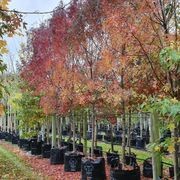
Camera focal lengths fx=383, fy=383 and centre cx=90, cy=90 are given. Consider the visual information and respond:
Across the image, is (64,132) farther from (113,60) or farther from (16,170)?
(113,60)

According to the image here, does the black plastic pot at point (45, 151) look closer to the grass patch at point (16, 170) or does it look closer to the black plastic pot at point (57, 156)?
the grass patch at point (16, 170)

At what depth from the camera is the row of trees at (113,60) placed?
5973 mm

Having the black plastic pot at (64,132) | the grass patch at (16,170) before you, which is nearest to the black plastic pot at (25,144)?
the grass patch at (16,170)

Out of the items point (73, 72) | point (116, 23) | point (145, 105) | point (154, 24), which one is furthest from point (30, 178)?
point (145, 105)

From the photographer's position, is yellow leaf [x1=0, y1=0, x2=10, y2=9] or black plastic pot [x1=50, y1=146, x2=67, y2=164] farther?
black plastic pot [x1=50, y1=146, x2=67, y2=164]

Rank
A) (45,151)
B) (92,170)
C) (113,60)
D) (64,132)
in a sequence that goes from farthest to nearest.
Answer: (64,132) → (45,151) → (92,170) → (113,60)

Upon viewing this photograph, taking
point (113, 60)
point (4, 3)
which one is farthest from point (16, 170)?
point (4, 3)

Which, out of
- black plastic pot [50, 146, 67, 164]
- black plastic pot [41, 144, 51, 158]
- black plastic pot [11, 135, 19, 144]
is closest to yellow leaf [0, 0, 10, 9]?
black plastic pot [50, 146, 67, 164]

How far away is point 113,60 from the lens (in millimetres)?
9820

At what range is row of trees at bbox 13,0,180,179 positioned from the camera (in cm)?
597

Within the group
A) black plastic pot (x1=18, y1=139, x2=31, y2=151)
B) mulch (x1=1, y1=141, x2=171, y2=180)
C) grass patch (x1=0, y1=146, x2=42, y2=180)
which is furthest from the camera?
black plastic pot (x1=18, y1=139, x2=31, y2=151)

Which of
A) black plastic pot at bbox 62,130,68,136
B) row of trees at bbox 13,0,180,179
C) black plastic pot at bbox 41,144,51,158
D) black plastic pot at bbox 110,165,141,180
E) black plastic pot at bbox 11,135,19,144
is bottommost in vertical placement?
black plastic pot at bbox 62,130,68,136

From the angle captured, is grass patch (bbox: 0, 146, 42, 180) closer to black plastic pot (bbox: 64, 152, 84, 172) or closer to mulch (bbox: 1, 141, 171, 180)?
mulch (bbox: 1, 141, 171, 180)

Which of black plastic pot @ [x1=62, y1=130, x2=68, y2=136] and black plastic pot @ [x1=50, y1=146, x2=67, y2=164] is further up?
black plastic pot @ [x1=50, y1=146, x2=67, y2=164]
